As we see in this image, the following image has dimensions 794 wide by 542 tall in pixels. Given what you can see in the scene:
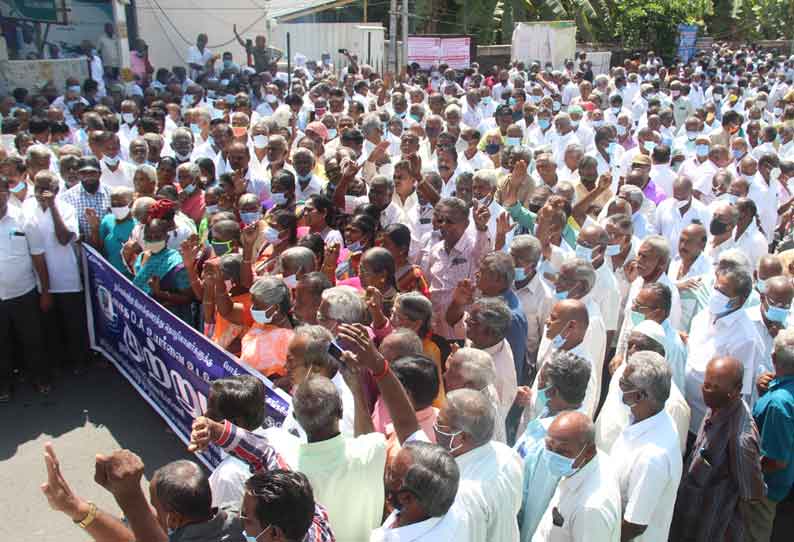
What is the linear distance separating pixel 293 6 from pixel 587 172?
1724 cm

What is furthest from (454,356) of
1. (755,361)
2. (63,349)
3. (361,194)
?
(63,349)

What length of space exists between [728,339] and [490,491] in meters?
2.30

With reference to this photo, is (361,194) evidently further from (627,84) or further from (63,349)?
(627,84)

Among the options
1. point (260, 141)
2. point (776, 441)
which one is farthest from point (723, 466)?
point (260, 141)

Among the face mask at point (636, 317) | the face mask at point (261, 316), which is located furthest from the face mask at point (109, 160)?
the face mask at point (636, 317)

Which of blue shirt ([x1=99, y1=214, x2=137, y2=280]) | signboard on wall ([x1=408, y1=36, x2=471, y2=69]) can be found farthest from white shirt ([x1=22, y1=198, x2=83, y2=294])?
signboard on wall ([x1=408, y1=36, x2=471, y2=69])

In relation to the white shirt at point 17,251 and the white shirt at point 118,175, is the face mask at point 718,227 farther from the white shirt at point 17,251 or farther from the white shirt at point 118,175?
the white shirt at point 118,175

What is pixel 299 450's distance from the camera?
114 inches

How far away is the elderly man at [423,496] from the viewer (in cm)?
252

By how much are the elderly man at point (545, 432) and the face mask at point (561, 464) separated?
0.29 meters

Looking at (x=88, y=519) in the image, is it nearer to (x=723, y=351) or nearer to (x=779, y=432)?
(x=779, y=432)

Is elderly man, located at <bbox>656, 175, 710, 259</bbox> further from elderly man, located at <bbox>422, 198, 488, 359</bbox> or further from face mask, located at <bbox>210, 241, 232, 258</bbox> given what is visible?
face mask, located at <bbox>210, 241, 232, 258</bbox>

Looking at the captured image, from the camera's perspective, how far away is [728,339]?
4441mm

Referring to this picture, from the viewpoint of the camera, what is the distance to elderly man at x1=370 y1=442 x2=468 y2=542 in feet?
8.27
